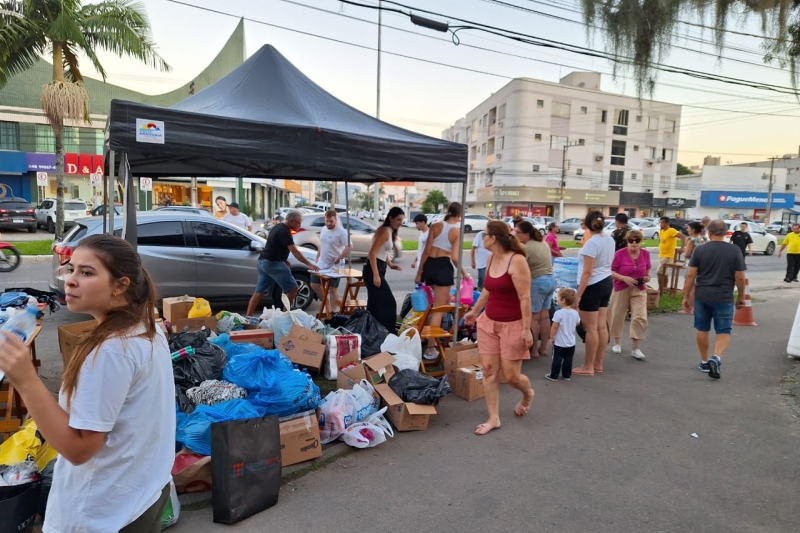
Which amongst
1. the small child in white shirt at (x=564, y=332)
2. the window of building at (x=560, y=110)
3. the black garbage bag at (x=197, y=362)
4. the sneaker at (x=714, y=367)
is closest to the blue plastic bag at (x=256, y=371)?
the black garbage bag at (x=197, y=362)

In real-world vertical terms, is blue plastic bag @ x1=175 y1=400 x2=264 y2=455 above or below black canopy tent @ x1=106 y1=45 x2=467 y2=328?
below

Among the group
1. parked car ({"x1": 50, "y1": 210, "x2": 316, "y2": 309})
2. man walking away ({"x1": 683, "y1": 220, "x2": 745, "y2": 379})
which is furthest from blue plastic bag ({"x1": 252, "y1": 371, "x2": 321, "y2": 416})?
man walking away ({"x1": 683, "y1": 220, "x2": 745, "y2": 379})

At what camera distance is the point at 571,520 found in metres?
3.19

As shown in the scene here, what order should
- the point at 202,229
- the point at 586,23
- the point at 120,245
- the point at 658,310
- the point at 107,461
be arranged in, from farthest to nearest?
the point at 658,310 < the point at 202,229 < the point at 586,23 < the point at 120,245 < the point at 107,461

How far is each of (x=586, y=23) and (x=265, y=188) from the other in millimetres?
49609

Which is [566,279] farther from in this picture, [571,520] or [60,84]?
[60,84]

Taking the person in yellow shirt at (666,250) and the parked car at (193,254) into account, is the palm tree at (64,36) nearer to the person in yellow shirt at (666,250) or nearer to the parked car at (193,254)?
the parked car at (193,254)

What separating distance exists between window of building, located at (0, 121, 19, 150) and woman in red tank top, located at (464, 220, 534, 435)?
42.5 metres

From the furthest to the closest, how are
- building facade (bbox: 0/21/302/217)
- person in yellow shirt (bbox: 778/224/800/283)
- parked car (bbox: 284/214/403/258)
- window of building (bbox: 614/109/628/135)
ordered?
1. window of building (bbox: 614/109/628/135)
2. building facade (bbox: 0/21/302/217)
3. parked car (bbox: 284/214/403/258)
4. person in yellow shirt (bbox: 778/224/800/283)

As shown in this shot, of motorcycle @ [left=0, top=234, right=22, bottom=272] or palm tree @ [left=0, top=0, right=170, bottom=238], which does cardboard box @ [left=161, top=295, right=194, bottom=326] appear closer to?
motorcycle @ [left=0, top=234, right=22, bottom=272]

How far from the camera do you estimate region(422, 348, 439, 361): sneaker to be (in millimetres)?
6223

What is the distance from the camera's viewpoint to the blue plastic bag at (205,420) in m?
3.46

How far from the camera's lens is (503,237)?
431 centimetres

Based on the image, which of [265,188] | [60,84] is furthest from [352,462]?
[265,188]
